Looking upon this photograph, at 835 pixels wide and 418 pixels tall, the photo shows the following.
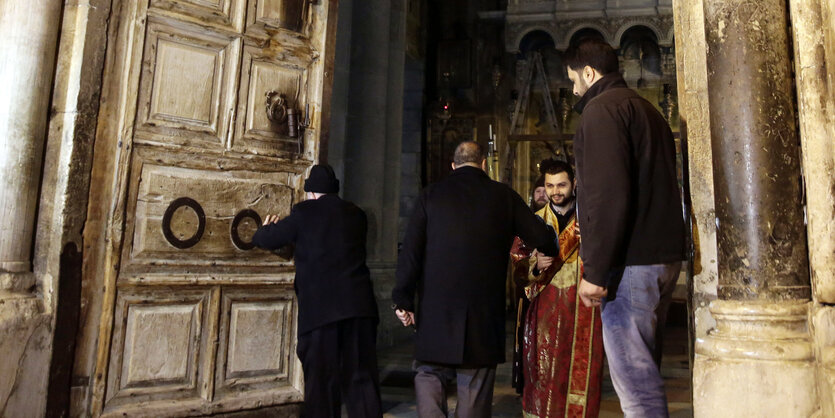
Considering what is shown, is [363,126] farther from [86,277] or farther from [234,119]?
[86,277]

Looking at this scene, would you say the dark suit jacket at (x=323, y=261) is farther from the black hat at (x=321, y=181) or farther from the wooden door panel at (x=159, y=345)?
the wooden door panel at (x=159, y=345)

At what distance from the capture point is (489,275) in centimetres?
309

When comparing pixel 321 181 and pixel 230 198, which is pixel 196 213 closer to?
pixel 230 198

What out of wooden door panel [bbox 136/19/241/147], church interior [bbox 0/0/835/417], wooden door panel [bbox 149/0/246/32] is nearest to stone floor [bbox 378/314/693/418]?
church interior [bbox 0/0/835/417]

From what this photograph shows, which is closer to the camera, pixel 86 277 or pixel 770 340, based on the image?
pixel 770 340

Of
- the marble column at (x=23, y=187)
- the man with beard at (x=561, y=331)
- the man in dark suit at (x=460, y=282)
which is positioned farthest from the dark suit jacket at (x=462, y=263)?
the marble column at (x=23, y=187)

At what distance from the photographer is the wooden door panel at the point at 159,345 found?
308 cm

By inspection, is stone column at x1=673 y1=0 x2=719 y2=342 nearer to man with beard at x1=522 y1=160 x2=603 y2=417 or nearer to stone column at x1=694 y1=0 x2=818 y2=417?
stone column at x1=694 y1=0 x2=818 y2=417

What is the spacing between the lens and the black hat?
3.49 meters

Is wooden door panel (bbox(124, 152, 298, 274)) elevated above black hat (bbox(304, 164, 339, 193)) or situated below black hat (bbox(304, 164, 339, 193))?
below

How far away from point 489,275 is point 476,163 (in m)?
0.62

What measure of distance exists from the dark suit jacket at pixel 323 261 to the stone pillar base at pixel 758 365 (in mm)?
1759

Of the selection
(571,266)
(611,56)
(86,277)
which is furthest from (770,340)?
(86,277)

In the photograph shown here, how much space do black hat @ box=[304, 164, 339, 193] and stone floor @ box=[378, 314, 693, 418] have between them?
5.37 feet
